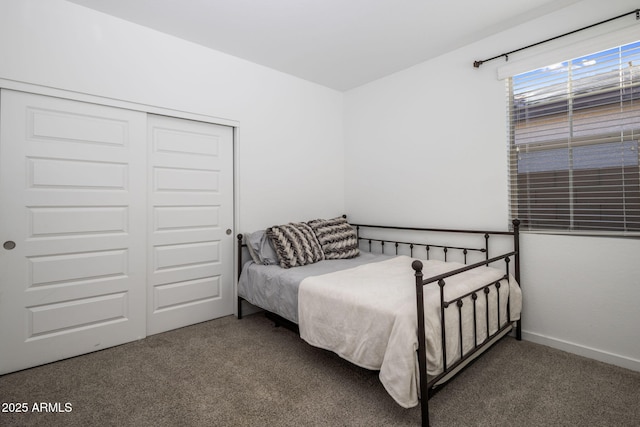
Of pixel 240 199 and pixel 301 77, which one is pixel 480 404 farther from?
pixel 301 77

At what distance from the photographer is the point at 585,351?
2082mm

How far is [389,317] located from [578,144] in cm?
184

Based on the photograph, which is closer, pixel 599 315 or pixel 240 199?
pixel 599 315

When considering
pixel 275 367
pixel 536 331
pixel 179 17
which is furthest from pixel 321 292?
pixel 179 17

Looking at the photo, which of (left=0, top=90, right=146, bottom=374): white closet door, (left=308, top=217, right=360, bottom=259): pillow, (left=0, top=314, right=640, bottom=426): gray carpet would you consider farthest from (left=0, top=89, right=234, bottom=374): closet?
(left=308, top=217, right=360, bottom=259): pillow

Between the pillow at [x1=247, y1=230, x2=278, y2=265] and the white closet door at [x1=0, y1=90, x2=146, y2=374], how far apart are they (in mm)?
860

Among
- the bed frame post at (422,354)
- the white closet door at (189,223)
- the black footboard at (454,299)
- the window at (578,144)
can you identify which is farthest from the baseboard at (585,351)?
the white closet door at (189,223)

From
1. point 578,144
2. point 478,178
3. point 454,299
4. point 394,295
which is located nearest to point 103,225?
point 394,295

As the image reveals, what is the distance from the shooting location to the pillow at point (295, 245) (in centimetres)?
259

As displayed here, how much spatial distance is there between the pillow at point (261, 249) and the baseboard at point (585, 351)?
210cm

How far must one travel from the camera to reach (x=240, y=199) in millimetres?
2959

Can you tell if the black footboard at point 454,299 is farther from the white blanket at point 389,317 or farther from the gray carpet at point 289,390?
the gray carpet at point 289,390

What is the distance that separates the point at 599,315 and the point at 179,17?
3.61 m

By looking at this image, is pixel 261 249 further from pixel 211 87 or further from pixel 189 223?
pixel 211 87
